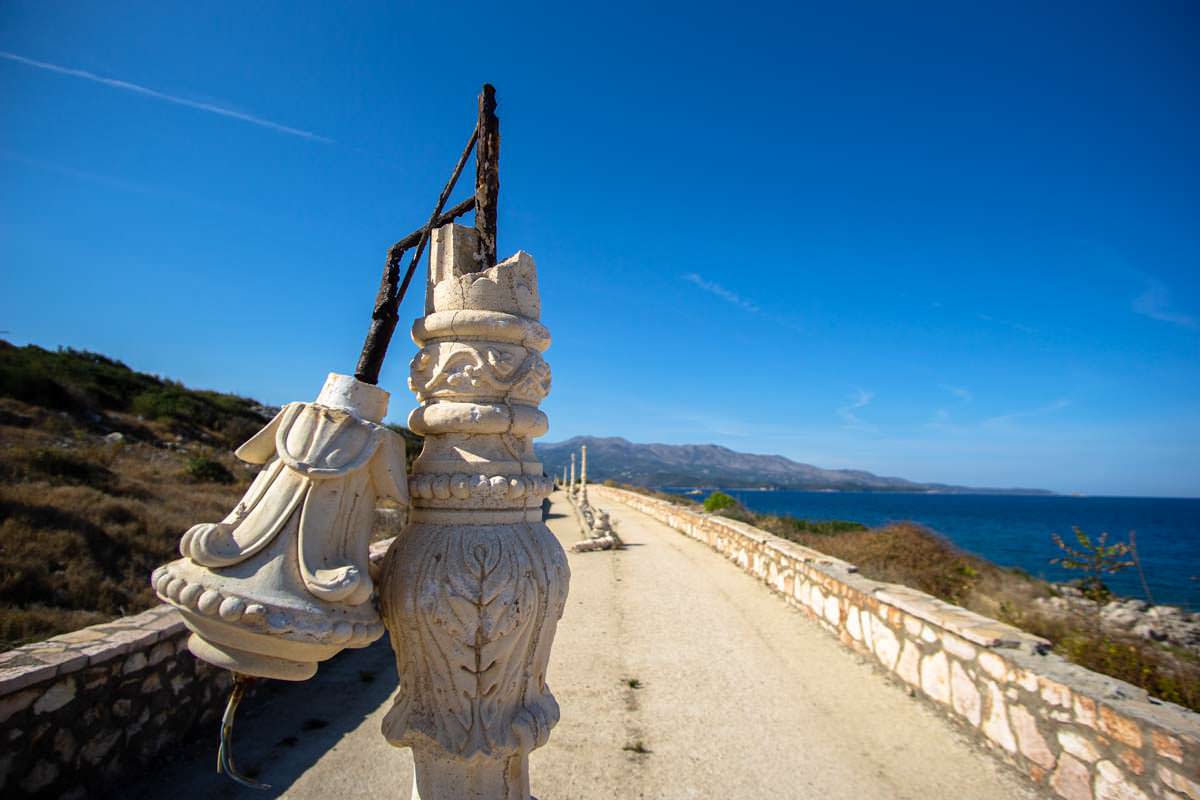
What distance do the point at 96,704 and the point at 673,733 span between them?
3364mm

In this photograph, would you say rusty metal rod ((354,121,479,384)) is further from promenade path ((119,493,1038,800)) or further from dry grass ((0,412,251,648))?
dry grass ((0,412,251,648))

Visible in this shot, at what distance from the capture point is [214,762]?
133 inches

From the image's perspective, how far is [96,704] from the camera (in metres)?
2.91

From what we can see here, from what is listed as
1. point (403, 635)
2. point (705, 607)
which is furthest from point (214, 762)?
point (705, 607)

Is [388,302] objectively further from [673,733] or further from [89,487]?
[89,487]

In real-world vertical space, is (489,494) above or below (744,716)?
above

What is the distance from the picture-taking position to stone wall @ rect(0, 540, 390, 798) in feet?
8.43

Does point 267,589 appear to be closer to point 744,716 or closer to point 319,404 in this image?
point 319,404

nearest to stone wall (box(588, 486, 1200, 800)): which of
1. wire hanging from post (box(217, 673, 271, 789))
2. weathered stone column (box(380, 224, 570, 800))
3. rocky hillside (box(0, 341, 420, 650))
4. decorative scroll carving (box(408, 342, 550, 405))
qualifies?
weathered stone column (box(380, 224, 570, 800))

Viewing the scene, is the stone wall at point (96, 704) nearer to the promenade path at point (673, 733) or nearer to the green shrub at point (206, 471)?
the promenade path at point (673, 733)

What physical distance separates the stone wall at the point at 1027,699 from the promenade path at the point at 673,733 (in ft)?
0.59

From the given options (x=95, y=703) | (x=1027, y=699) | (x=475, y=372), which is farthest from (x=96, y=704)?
(x=1027, y=699)

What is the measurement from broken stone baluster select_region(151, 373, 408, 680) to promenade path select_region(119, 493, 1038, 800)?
2.39m

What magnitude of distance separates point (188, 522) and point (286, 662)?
7.53m
